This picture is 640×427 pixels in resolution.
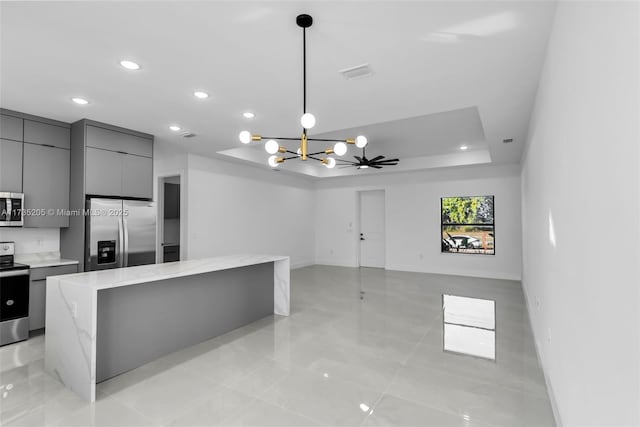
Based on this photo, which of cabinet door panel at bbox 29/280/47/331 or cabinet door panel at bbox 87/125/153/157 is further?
cabinet door panel at bbox 87/125/153/157

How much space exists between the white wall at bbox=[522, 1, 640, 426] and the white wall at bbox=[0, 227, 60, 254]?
5781 millimetres

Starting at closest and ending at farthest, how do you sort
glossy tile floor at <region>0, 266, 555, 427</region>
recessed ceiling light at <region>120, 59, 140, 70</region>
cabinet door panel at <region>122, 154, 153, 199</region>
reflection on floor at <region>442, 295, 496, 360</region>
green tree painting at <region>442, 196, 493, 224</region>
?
glossy tile floor at <region>0, 266, 555, 427</region>
recessed ceiling light at <region>120, 59, 140, 70</region>
reflection on floor at <region>442, 295, 496, 360</region>
cabinet door panel at <region>122, 154, 153, 199</region>
green tree painting at <region>442, 196, 493, 224</region>

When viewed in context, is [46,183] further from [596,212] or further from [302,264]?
[302,264]

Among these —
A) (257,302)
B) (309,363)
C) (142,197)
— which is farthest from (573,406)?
(142,197)

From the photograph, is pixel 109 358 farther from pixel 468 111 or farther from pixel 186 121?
pixel 468 111

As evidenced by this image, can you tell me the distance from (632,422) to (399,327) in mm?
3272

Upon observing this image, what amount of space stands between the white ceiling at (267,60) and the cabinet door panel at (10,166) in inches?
18.8

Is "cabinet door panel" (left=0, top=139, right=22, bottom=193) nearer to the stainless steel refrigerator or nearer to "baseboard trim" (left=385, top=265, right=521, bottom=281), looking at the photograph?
the stainless steel refrigerator

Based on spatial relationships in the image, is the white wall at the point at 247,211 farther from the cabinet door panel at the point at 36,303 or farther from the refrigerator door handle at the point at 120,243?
the cabinet door panel at the point at 36,303

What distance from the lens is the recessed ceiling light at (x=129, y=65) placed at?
2737 mm

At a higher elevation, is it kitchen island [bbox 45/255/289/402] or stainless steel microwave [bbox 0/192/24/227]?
stainless steel microwave [bbox 0/192/24/227]

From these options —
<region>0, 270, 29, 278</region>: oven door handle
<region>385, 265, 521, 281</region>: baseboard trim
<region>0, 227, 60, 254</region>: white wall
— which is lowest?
<region>385, 265, 521, 281</region>: baseboard trim

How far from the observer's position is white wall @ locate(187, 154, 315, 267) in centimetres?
633

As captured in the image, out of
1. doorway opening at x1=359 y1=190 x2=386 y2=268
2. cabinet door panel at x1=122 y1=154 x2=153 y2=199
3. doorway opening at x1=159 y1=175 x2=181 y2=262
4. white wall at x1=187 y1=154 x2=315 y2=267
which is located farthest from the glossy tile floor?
doorway opening at x1=359 y1=190 x2=386 y2=268
